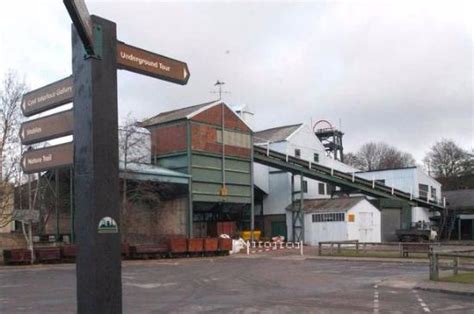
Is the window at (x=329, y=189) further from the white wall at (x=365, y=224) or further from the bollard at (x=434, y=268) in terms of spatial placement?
the bollard at (x=434, y=268)

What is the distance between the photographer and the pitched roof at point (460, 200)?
2560 inches

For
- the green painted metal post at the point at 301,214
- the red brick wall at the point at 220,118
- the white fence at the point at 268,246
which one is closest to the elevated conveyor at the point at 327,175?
the green painted metal post at the point at 301,214

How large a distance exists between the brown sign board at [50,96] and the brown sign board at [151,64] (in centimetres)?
42

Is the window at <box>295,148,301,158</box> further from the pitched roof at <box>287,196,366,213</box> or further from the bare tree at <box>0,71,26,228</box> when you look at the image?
the bare tree at <box>0,71,26,228</box>

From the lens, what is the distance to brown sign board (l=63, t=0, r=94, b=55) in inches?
132

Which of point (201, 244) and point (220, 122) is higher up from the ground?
point (220, 122)

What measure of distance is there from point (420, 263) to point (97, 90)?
27.9 metres

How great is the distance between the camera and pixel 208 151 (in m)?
45.1

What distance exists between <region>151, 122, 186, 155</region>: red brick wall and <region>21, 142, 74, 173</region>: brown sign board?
130 feet

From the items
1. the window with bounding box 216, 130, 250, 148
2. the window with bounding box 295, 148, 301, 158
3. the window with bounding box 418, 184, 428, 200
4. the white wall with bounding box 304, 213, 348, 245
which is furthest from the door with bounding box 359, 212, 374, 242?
the window with bounding box 418, 184, 428, 200

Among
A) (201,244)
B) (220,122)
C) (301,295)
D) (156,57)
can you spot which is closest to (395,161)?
(220,122)

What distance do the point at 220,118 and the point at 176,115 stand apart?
3.44 metres

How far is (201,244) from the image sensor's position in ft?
128

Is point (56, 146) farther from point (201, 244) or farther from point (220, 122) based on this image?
point (220, 122)
